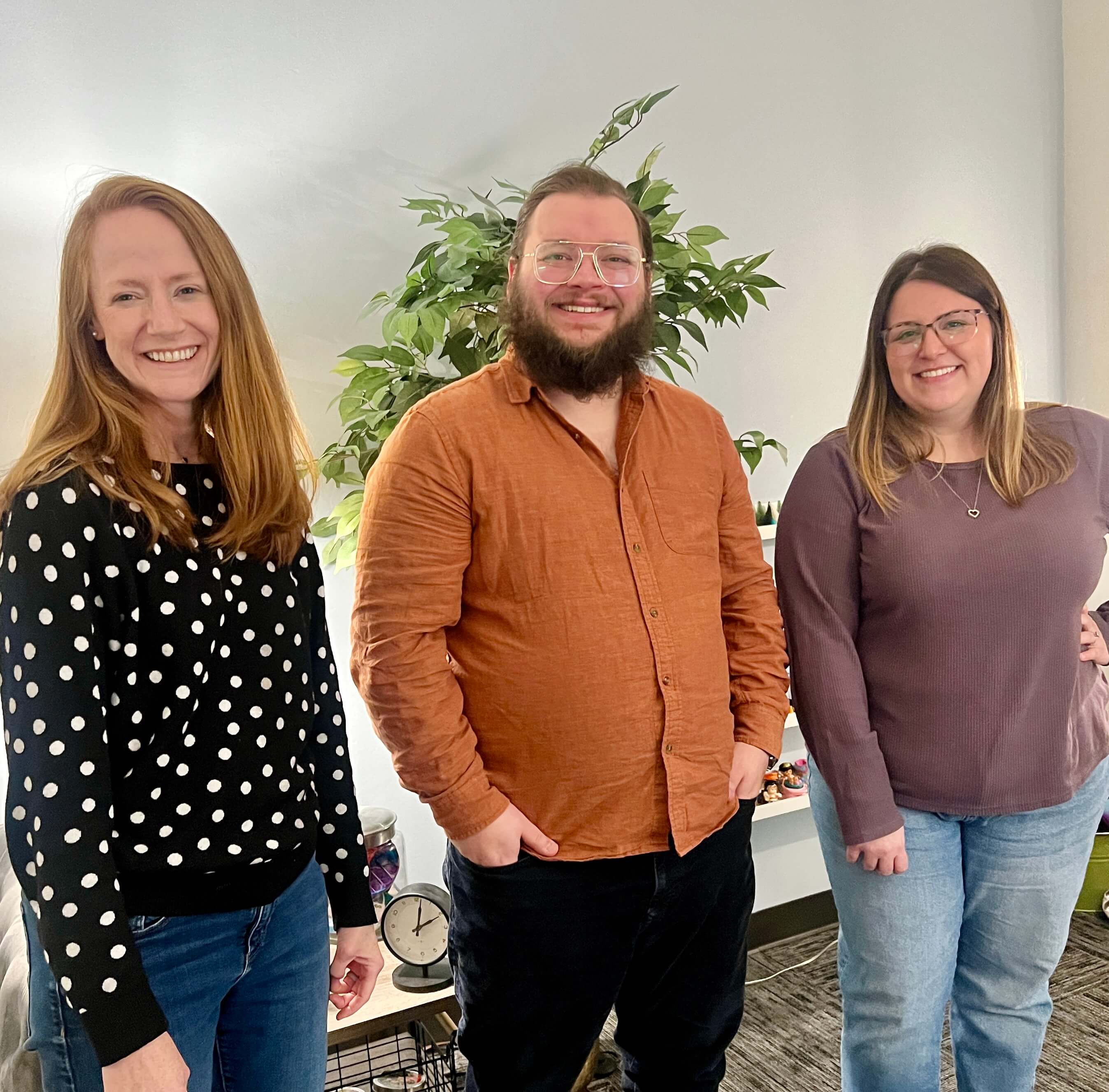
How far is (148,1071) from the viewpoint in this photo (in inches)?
36.6

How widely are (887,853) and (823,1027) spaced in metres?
1.14

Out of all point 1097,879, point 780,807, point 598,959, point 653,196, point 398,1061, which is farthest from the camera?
point 1097,879

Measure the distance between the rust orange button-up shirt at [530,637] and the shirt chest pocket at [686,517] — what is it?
1cm

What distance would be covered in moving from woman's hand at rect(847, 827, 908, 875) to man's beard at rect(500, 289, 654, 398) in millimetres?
793

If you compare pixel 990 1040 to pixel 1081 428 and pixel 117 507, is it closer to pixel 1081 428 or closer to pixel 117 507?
pixel 1081 428

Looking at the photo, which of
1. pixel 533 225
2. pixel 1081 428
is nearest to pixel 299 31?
pixel 533 225

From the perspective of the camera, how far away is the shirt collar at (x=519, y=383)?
144cm

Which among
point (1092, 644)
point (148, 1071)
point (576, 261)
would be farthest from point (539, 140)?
point (148, 1071)

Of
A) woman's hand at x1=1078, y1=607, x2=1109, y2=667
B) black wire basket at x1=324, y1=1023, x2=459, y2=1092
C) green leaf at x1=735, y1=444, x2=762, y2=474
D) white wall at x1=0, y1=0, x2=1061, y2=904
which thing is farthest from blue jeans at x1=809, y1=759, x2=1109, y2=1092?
white wall at x1=0, y1=0, x2=1061, y2=904

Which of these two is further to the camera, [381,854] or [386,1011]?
[381,854]

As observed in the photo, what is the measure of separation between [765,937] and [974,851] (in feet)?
4.65

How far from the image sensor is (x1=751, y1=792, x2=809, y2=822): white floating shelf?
2553mm

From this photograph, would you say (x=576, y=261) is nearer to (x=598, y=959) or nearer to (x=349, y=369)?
(x=349, y=369)

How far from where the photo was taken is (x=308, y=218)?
2.24 m
